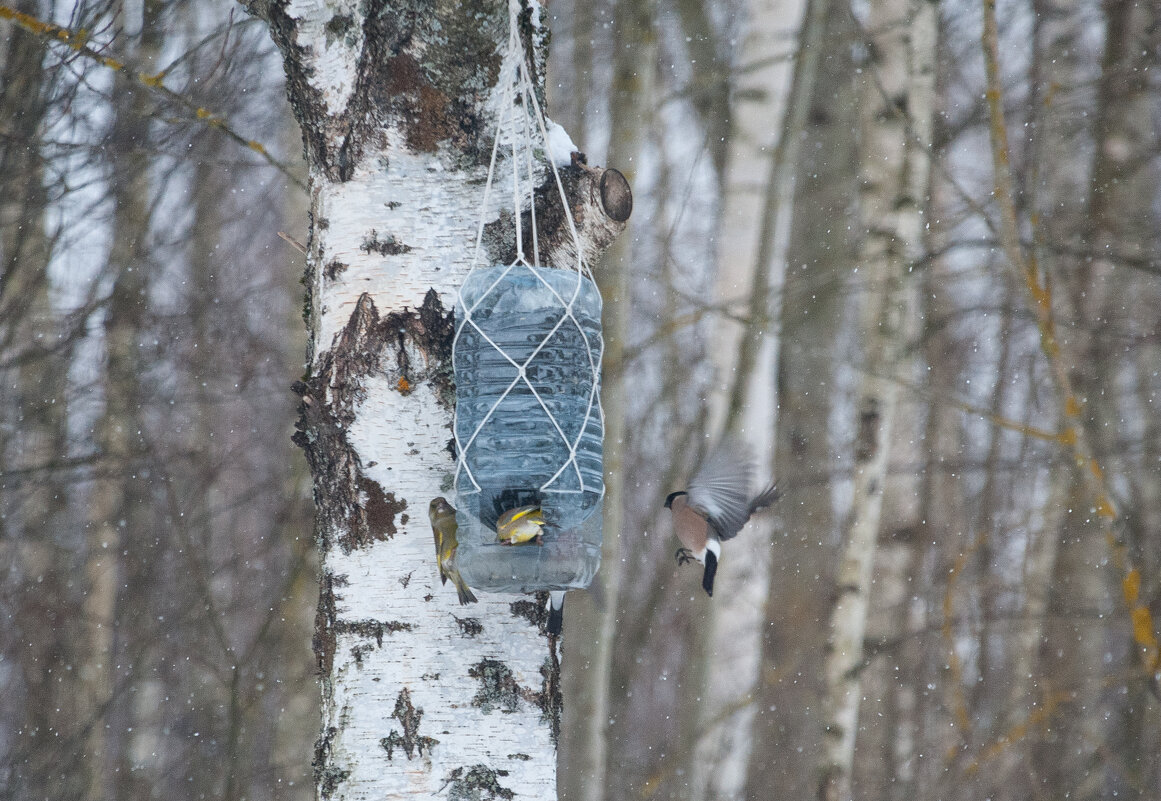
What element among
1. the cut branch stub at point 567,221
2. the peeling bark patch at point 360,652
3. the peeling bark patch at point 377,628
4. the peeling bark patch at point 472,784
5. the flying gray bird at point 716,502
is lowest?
the peeling bark patch at point 472,784

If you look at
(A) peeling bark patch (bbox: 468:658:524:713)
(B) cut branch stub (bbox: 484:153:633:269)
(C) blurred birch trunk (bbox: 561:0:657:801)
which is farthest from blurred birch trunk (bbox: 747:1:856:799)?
(A) peeling bark patch (bbox: 468:658:524:713)

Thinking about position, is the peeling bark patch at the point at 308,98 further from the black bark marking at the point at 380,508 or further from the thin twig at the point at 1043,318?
the thin twig at the point at 1043,318

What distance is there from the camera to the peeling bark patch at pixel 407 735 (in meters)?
1.94

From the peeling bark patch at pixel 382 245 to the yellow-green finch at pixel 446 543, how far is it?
1.65ft

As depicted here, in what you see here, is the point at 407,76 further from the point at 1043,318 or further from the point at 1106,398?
the point at 1106,398

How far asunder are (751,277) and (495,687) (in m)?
3.79

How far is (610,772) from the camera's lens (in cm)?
752

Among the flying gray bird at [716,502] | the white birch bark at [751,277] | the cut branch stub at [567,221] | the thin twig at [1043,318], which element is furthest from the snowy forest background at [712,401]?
the cut branch stub at [567,221]

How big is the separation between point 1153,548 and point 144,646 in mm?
7267

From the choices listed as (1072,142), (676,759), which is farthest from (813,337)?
(1072,142)

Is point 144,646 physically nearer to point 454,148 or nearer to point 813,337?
point 813,337

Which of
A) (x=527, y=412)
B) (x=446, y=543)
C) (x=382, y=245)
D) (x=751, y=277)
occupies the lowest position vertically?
(x=446, y=543)

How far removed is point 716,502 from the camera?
7.70 feet

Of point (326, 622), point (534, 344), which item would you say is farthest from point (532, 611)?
point (534, 344)
